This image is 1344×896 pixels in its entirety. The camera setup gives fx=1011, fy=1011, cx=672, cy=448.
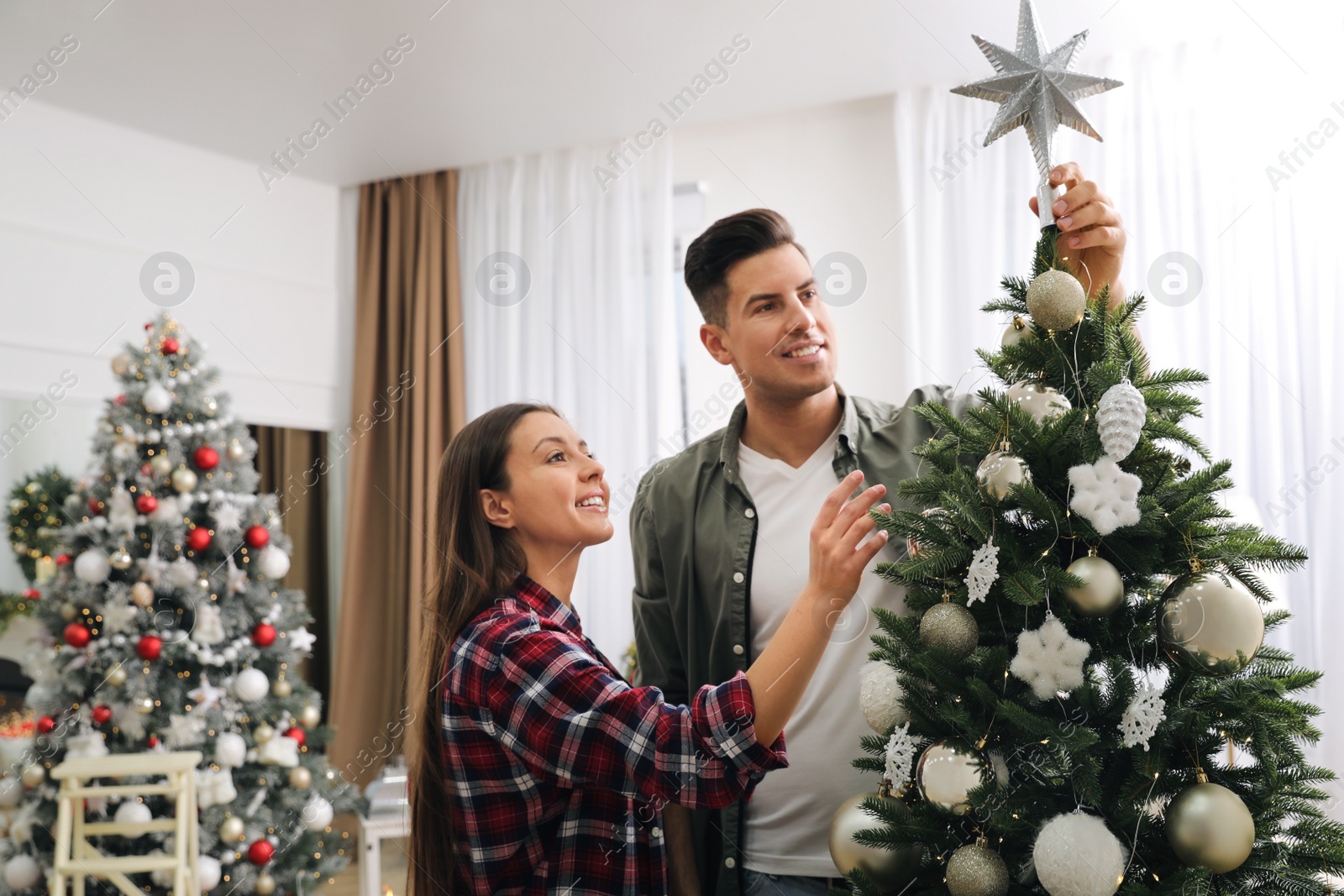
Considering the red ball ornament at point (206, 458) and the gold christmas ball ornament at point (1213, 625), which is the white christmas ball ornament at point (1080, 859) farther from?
the red ball ornament at point (206, 458)

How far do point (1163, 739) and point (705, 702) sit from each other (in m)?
0.53

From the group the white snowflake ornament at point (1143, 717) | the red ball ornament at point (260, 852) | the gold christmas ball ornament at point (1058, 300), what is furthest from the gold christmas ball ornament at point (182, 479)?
the white snowflake ornament at point (1143, 717)

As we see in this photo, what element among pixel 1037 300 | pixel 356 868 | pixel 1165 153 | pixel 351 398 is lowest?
pixel 356 868

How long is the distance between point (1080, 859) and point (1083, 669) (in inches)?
7.3

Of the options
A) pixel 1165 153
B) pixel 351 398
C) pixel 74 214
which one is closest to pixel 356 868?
pixel 351 398

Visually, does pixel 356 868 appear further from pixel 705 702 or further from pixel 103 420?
pixel 705 702

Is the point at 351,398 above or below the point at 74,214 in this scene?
below

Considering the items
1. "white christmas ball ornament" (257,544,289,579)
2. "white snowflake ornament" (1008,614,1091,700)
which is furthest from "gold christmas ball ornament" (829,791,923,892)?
"white christmas ball ornament" (257,544,289,579)

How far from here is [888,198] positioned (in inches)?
163

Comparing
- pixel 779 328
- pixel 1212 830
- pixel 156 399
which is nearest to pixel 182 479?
pixel 156 399

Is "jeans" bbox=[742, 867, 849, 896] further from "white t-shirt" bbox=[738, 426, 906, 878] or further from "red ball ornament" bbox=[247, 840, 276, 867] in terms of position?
"red ball ornament" bbox=[247, 840, 276, 867]

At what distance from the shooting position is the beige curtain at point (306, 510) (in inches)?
188

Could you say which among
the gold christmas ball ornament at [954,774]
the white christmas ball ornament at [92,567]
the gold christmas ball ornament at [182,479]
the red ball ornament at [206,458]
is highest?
the red ball ornament at [206,458]

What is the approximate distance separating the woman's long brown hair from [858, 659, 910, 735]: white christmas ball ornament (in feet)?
2.06
